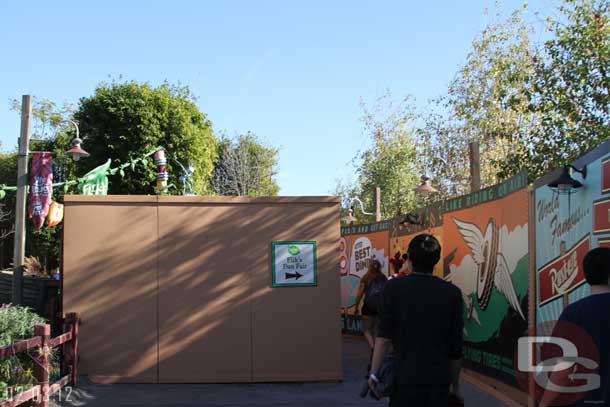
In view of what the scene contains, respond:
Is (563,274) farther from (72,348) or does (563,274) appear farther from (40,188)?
(40,188)

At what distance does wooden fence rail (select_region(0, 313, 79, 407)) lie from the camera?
7172 mm

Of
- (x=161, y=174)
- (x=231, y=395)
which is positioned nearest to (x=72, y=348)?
(x=231, y=395)

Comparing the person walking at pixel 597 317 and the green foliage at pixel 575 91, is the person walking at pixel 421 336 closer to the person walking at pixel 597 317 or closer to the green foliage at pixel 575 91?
the person walking at pixel 597 317

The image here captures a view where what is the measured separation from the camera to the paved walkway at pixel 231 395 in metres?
9.16

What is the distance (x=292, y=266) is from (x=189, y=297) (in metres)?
1.63

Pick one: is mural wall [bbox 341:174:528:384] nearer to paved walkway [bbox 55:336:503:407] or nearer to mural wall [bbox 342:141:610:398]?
mural wall [bbox 342:141:610:398]

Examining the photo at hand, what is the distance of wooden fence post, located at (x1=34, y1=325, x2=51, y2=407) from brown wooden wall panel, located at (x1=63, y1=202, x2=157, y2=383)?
7.98 ft

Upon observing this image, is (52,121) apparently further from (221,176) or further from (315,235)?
(315,235)

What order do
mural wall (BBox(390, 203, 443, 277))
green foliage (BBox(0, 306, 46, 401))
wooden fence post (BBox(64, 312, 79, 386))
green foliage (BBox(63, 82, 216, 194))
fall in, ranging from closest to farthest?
green foliage (BBox(0, 306, 46, 401)), wooden fence post (BBox(64, 312, 79, 386)), mural wall (BBox(390, 203, 443, 277)), green foliage (BBox(63, 82, 216, 194))

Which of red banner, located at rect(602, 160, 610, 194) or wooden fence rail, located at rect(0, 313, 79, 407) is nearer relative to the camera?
red banner, located at rect(602, 160, 610, 194)

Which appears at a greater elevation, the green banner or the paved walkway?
the green banner

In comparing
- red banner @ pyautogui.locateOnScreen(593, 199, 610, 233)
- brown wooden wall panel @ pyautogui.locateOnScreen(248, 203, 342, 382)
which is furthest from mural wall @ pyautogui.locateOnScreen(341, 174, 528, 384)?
brown wooden wall panel @ pyautogui.locateOnScreen(248, 203, 342, 382)

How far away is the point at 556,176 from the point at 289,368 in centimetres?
514

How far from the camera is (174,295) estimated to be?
1075 cm
